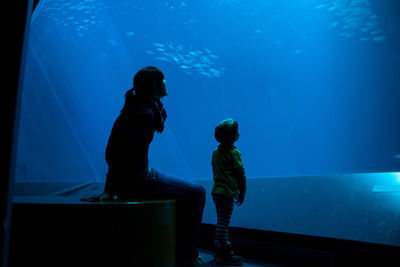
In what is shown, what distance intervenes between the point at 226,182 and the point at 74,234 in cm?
176

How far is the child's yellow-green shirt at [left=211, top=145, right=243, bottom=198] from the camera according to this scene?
2.72 meters

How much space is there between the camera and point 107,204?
119 centimetres

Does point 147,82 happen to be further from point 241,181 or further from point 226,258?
point 226,258

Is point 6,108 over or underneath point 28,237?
over

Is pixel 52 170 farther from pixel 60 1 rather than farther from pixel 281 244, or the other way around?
pixel 60 1

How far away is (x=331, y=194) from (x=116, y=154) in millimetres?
2645

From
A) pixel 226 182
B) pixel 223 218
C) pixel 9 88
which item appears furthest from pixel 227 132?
pixel 9 88

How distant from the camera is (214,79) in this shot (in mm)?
42062

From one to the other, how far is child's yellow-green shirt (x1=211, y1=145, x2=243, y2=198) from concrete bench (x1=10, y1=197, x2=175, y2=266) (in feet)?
5.17

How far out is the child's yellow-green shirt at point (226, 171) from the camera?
107 inches

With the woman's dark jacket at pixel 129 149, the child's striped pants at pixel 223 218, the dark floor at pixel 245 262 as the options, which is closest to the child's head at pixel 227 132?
the child's striped pants at pixel 223 218

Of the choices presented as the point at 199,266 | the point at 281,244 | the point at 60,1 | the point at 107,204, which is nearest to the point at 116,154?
the point at 107,204

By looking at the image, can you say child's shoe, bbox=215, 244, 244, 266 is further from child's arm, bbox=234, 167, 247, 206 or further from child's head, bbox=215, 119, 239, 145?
child's head, bbox=215, 119, 239, 145

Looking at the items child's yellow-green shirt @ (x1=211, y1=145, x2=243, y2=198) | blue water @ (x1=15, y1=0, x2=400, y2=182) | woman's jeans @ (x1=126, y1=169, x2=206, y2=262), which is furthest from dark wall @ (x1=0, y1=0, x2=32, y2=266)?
blue water @ (x1=15, y1=0, x2=400, y2=182)
